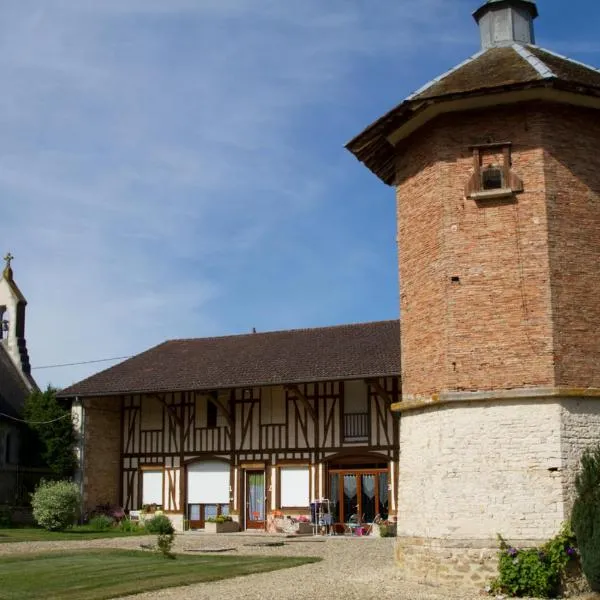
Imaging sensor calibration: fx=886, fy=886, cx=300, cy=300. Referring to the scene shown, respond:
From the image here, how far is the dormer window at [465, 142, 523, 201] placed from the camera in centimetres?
1241

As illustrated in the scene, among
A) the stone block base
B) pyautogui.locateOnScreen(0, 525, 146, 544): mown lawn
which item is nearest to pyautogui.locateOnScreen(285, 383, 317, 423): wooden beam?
pyautogui.locateOnScreen(0, 525, 146, 544): mown lawn

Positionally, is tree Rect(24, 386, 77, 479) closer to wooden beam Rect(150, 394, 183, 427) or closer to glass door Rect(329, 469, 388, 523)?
wooden beam Rect(150, 394, 183, 427)

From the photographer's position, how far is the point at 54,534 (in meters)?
22.6

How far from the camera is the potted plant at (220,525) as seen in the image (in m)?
25.0

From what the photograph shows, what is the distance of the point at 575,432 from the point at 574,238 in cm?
270

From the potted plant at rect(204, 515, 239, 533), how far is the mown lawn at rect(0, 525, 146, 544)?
6.16 ft

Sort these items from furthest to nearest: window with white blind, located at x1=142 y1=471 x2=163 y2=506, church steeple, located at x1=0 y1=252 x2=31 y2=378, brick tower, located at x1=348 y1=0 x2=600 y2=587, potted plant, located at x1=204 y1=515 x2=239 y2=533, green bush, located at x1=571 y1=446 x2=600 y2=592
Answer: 1. church steeple, located at x1=0 y1=252 x2=31 y2=378
2. window with white blind, located at x1=142 y1=471 x2=163 y2=506
3. potted plant, located at x1=204 y1=515 x2=239 y2=533
4. brick tower, located at x1=348 y1=0 x2=600 y2=587
5. green bush, located at x1=571 y1=446 x2=600 y2=592

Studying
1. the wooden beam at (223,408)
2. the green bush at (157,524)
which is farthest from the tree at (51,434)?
the wooden beam at (223,408)

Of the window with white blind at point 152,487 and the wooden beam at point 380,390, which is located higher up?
the wooden beam at point 380,390

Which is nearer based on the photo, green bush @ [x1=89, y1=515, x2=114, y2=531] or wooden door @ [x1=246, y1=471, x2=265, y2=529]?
green bush @ [x1=89, y1=515, x2=114, y2=531]

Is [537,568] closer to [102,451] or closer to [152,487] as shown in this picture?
[152,487]

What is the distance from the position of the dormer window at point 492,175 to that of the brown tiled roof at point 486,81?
822mm

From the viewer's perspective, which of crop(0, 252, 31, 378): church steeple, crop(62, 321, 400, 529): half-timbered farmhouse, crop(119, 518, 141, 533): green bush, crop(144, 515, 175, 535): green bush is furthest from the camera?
crop(0, 252, 31, 378): church steeple

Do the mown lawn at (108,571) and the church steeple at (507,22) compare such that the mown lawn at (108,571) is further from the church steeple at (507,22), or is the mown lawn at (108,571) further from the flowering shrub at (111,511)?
the flowering shrub at (111,511)
